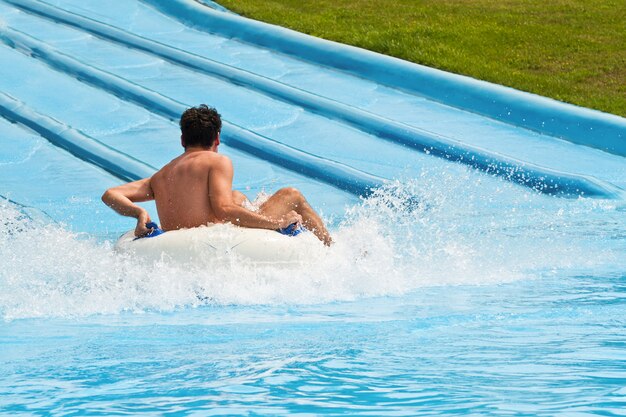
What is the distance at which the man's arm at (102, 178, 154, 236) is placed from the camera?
14.4 ft

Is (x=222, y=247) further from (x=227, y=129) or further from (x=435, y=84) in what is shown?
(x=435, y=84)

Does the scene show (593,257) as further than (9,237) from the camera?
No

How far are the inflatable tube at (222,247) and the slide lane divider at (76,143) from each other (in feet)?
7.56

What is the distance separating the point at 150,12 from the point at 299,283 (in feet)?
20.9

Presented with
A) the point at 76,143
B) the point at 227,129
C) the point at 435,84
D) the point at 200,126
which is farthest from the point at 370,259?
the point at 435,84

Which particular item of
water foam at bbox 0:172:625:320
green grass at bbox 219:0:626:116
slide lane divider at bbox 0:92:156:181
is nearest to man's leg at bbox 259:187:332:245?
water foam at bbox 0:172:625:320

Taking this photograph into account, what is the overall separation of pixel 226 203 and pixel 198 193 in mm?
124

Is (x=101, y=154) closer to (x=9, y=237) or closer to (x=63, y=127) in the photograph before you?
(x=63, y=127)

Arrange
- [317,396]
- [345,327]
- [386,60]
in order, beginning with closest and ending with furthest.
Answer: [317,396]
[345,327]
[386,60]

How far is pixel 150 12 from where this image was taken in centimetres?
1011

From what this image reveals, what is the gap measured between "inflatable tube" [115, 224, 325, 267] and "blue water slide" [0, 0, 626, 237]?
1638 millimetres

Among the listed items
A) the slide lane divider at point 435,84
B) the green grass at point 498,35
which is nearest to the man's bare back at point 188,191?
the slide lane divider at point 435,84

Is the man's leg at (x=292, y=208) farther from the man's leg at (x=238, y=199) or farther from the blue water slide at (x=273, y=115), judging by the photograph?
the blue water slide at (x=273, y=115)

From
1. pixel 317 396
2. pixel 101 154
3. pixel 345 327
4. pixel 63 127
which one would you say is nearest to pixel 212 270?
pixel 345 327
